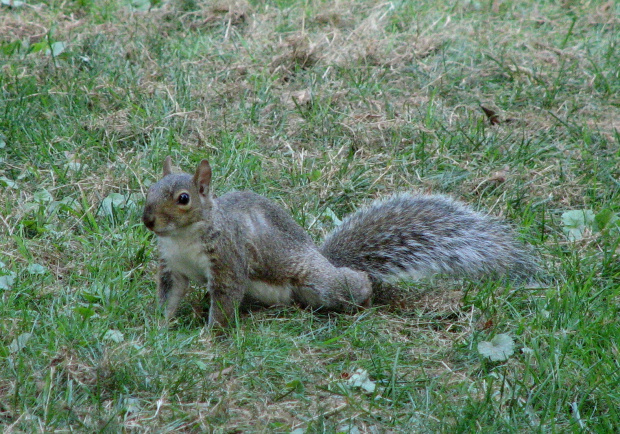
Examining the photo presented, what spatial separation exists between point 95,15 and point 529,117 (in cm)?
269

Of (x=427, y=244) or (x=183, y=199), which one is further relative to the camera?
(x=427, y=244)

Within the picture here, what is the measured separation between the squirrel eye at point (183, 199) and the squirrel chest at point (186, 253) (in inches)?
3.9

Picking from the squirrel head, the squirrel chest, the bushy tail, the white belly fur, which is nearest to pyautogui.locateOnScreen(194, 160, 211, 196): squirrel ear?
the squirrel head

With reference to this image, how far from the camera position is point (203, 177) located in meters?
2.88

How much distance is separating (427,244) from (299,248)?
0.51 meters

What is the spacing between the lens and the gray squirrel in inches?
113

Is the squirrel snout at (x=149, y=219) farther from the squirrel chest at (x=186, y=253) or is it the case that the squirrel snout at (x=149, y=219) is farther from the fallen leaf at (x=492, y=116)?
the fallen leaf at (x=492, y=116)

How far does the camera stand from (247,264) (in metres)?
3.03

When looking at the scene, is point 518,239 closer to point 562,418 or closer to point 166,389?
point 562,418

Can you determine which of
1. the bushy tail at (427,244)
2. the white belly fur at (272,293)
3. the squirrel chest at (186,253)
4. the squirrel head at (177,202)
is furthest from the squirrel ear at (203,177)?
the bushy tail at (427,244)

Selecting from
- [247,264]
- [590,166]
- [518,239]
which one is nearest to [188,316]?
[247,264]

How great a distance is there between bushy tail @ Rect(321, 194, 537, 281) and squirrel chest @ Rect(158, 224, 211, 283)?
1.92 ft

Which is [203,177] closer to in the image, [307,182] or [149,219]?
[149,219]

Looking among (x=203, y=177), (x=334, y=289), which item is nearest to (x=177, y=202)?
(x=203, y=177)
